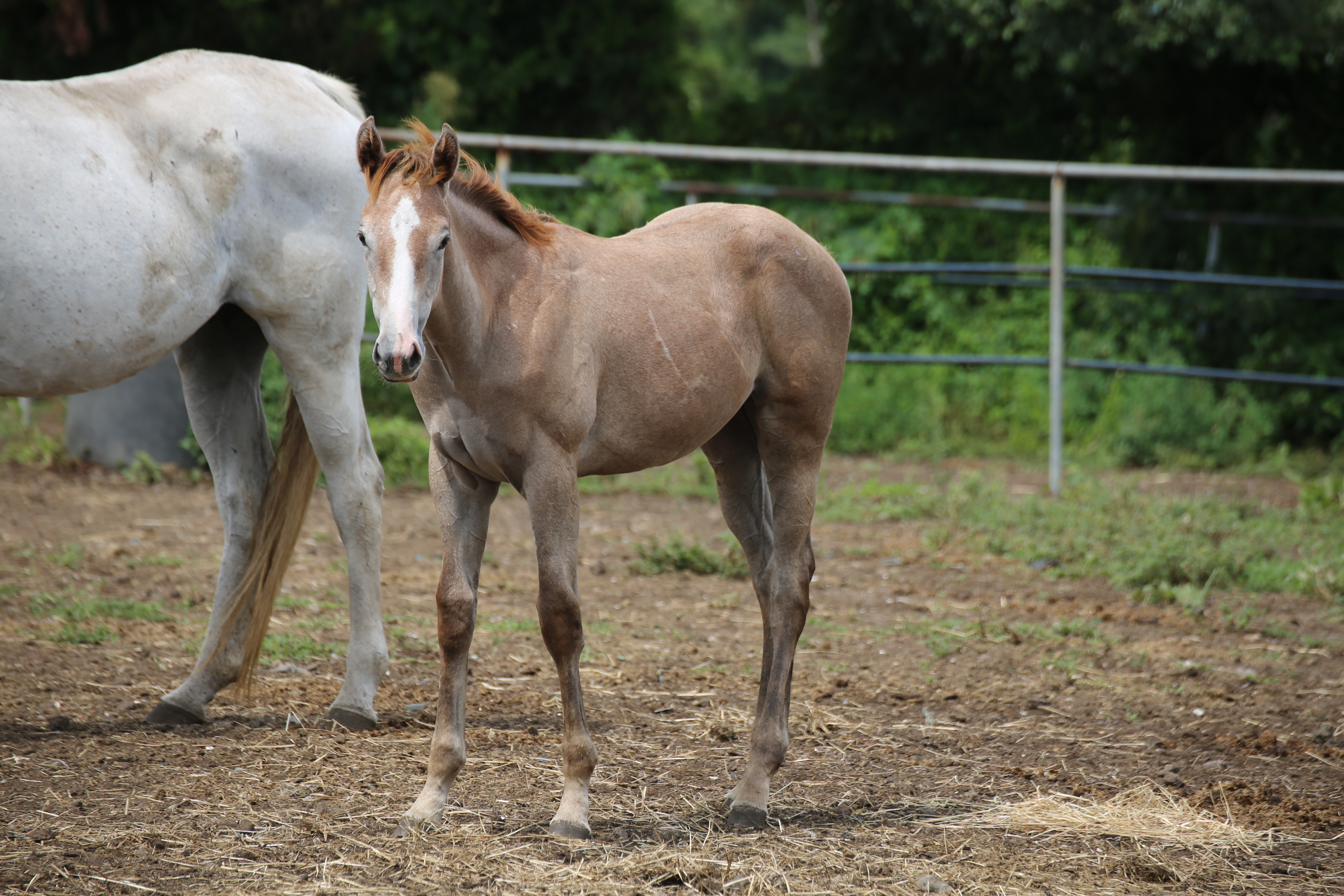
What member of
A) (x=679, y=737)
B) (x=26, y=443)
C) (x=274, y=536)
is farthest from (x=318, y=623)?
(x=26, y=443)

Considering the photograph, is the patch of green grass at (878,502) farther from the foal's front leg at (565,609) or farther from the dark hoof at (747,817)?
the foal's front leg at (565,609)

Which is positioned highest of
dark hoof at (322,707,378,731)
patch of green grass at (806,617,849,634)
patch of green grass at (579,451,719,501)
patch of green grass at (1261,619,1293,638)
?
dark hoof at (322,707,378,731)

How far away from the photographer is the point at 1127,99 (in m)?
11.8

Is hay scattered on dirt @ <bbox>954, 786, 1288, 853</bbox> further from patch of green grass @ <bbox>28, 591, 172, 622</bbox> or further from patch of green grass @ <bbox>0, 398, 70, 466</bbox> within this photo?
patch of green grass @ <bbox>0, 398, 70, 466</bbox>

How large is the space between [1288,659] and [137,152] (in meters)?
4.90

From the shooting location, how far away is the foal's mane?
2766 mm

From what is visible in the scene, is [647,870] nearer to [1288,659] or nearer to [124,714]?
[124,714]

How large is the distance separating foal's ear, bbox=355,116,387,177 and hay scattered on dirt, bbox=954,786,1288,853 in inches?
93.6

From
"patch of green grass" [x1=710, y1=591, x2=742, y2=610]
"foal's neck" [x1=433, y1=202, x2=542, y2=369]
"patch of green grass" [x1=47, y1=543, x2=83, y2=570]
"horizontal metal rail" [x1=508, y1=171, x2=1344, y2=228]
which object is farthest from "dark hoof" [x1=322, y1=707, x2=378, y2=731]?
"horizontal metal rail" [x1=508, y1=171, x2=1344, y2=228]

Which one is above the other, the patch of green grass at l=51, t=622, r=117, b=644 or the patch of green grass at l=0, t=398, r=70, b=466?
the patch of green grass at l=51, t=622, r=117, b=644

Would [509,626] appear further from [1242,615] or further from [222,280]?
[1242,615]

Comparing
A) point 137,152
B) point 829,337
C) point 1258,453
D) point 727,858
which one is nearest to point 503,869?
point 727,858

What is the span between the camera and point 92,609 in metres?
5.21

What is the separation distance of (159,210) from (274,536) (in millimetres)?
1178
